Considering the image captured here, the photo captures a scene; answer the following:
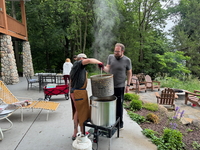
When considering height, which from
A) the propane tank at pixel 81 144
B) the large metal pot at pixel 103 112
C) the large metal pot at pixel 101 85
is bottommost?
the propane tank at pixel 81 144

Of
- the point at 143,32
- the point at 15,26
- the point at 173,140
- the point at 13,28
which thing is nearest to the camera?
the point at 173,140

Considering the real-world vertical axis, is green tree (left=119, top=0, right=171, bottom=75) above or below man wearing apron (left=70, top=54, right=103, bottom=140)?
above

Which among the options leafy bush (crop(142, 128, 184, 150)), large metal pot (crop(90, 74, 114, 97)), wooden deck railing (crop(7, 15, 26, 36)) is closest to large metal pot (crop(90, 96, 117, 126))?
large metal pot (crop(90, 74, 114, 97))

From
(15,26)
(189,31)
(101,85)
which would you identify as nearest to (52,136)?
(101,85)

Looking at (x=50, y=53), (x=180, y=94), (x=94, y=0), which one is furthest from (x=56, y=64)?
(x=180, y=94)

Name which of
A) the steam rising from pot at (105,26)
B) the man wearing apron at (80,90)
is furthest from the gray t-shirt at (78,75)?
the steam rising from pot at (105,26)

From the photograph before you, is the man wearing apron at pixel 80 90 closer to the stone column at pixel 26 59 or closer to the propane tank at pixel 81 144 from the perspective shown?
the propane tank at pixel 81 144

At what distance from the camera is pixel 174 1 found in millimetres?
14141

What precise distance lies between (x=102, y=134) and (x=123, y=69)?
1118 mm

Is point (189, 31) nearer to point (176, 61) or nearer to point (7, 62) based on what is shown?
point (176, 61)

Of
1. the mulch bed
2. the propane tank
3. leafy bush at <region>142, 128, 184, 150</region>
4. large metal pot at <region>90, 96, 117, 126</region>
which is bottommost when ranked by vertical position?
the mulch bed

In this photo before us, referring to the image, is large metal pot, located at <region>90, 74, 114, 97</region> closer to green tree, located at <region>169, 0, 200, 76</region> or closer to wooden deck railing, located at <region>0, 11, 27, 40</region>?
wooden deck railing, located at <region>0, 11, 27, 40</region>

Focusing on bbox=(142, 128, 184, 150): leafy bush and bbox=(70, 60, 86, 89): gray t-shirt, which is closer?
bbox=(70, 60, 86, 89): gray t-shirt

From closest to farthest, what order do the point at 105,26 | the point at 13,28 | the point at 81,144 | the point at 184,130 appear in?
1. the point at 81,144
2. the point at 184,130
3. the point at 13,28
4. the point at 105,26
